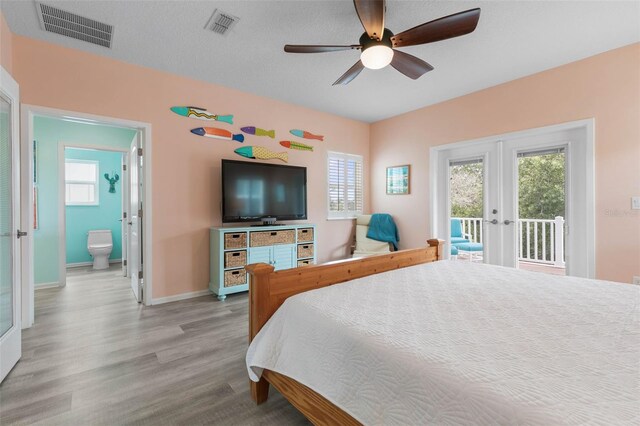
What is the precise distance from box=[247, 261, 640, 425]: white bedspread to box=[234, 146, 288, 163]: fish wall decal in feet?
8.70

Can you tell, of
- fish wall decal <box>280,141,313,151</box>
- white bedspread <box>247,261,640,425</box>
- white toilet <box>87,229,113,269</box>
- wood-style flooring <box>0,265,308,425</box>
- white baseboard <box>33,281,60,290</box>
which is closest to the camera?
white bedspread <box>247,261,640,425</box>

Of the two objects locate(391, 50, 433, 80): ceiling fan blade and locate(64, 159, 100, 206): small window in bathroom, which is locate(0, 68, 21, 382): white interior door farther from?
locate(64, 159, 100, 206): small window in bathroom

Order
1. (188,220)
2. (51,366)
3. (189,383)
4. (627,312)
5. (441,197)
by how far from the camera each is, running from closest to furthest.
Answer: (627,312) < (189,383) < (51,366) < (188,220) < (441,197)

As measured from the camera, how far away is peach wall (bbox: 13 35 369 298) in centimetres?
274

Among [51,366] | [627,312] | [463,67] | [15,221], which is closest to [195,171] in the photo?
[15,221]

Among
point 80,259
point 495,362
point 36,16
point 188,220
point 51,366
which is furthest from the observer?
point 80,259

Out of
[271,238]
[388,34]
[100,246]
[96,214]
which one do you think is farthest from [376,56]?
[96,214]

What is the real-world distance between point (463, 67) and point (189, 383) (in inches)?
148

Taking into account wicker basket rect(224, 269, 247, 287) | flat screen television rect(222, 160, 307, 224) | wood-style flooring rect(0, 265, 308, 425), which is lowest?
wood-style flooring rect(0, 265, 308, 425)

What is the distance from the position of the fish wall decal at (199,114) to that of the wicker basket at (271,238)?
150cm

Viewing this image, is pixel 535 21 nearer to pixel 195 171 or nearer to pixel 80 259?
pixel 195 171

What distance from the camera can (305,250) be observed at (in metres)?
4.03

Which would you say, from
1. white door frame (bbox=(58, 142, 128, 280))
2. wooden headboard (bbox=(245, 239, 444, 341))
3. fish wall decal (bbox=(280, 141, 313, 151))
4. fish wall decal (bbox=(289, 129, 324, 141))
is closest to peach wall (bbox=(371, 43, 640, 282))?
fish wall decal (bbox=(289, 129, 324, 141))

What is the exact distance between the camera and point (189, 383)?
183 cm
